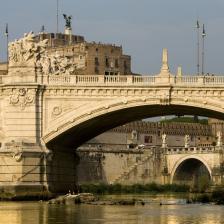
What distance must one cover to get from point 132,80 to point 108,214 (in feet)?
59.5

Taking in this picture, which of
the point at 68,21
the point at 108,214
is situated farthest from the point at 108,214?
the point at 68,21

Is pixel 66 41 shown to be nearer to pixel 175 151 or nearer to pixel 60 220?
pixel 175 151

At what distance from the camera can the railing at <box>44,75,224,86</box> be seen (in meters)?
74.1

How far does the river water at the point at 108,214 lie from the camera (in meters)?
53.6

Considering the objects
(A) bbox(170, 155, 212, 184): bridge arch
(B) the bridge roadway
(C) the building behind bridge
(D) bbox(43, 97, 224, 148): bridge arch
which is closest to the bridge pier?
(D) bbox(43, 97, 224, 148): bridge arch

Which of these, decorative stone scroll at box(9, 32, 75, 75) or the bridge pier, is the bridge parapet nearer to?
decorative stone scroll at box(9, 32, 75, 75)

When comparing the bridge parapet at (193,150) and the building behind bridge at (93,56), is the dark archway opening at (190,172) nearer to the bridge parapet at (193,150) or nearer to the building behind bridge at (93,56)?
the bridge parapet at (193,150)

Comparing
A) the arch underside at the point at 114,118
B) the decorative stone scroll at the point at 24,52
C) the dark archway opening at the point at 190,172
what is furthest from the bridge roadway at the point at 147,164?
the decorative stone scroll at the point at 24,52

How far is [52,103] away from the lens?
253 ft

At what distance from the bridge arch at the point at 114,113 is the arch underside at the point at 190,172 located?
228ft

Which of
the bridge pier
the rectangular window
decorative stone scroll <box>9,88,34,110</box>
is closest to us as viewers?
the bridge pier

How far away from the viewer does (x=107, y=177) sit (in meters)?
138

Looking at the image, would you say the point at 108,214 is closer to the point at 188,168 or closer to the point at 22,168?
the point at 22,168

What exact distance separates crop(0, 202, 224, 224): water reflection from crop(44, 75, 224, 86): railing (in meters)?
8.77
